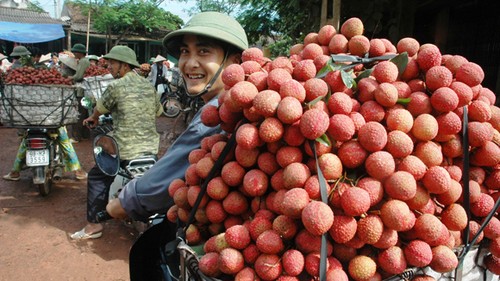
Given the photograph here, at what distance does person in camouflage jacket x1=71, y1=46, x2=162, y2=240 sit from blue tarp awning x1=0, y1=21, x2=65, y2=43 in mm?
16631

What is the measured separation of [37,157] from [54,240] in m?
1.13

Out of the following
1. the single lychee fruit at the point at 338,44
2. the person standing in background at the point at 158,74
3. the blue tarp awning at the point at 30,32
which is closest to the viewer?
the single lychee fruit at the point at 338,44

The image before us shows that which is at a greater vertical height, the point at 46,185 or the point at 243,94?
the point at 243,94

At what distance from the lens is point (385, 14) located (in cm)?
500

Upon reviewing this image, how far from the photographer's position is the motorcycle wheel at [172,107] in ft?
37.7

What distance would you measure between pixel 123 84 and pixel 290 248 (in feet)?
10.7

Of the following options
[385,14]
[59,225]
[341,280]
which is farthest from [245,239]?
[385,14]

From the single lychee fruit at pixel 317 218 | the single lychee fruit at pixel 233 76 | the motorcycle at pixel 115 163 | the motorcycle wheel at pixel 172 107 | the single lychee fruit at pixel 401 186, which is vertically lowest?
the motorcycle wheel at pixel 172 107

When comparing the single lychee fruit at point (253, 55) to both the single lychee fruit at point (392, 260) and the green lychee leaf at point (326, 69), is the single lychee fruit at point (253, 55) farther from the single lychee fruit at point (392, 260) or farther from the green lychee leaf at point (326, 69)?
the single lychee fruit at point (392, 260)

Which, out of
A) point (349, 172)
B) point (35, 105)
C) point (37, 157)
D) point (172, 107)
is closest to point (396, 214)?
point (349, 172)

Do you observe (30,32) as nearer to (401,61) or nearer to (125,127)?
(125,127)

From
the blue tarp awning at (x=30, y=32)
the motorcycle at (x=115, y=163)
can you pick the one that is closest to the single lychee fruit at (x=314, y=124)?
the motorcycle at (x=115, y=163)

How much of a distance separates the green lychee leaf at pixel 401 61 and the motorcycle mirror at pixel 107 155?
3.02 metres

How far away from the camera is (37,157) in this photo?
4.48m
